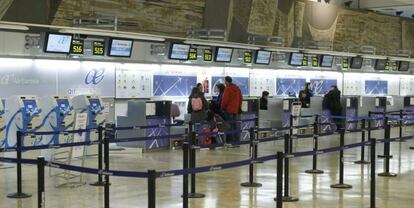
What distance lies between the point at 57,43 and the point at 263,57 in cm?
827

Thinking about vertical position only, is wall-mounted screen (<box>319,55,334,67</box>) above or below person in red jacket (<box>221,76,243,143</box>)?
above

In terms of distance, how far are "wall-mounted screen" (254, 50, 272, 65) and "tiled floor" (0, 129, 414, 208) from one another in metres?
6.63

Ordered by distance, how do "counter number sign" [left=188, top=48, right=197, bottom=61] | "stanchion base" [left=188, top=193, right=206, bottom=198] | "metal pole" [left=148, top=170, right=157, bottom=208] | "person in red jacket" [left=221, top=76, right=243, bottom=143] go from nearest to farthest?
"metal pole" [left=148, top=170, right=157, bottom=208]
"stanchion base" [left=188, top=193, right=206, bottom=198]
"person in red jacket" [left=221, top=76, right=243, bottom=143]
"counter number sign" [left=188, top=48, right=197, bottom=61]

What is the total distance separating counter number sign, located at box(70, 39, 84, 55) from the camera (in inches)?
564

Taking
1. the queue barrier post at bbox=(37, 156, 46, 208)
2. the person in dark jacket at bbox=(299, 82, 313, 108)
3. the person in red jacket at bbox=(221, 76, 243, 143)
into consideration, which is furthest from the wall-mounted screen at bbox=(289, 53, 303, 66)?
the queue barrier post at bbox=(37, 156, 46, 208)

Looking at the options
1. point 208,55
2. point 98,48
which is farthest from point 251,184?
point 208,55

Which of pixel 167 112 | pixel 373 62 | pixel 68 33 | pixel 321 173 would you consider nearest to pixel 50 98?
pixel 68 33

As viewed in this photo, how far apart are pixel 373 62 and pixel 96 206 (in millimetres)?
19852

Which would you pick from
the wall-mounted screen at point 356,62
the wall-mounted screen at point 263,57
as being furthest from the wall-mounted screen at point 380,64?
the wall-mounted screen at point 263,57

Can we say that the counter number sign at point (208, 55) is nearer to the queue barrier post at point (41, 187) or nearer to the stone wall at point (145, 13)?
the stone wall at point (145, 13)

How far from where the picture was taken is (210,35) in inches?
700

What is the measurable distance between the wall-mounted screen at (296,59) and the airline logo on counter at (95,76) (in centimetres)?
834

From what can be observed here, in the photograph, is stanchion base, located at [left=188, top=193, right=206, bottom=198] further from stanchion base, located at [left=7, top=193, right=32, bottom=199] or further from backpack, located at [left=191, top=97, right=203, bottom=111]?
backpack, located at [left=191, top=97, right=203, bottom=111]

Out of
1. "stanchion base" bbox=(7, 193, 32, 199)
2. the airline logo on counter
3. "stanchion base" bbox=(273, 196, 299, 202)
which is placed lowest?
"stanchion base" bbox=(7, 193, 32, 199)
